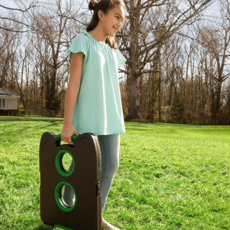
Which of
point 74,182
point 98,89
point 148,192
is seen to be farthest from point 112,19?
point 148,192

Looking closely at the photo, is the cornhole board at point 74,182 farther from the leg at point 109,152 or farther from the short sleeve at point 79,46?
the short sleeve at point 79,46

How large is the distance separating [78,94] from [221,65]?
26888mm

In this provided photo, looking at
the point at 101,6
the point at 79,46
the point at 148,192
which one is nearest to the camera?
the point at 79,46

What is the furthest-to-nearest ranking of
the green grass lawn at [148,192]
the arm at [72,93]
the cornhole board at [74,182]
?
1. the green grass lawn at [148,192]
2. the arm at [72,93]
3. the cornhole board at [74,182]

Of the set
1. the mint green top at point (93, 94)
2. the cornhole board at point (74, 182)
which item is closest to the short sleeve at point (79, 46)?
the mint green top at point (93, 94)

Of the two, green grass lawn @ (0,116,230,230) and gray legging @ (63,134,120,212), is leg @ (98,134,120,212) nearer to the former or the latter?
gray legging @ (63,134,120,212)

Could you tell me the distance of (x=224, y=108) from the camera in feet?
83.8

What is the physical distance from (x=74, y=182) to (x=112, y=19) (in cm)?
123

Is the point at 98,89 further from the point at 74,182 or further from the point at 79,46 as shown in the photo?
the point at 74,182

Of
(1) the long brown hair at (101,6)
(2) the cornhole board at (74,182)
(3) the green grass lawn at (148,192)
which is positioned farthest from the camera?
(3) the green grass lawn at (148,192)

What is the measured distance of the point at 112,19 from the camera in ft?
6.72

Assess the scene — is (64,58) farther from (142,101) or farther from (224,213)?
(224,213)

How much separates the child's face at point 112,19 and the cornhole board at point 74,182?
33.1 inches

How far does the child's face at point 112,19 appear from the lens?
204cm
